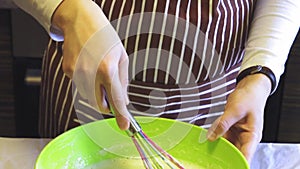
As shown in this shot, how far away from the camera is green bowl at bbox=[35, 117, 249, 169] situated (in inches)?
27.2

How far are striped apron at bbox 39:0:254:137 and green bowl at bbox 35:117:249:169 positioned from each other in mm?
98

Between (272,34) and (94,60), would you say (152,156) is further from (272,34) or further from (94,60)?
(272,34)

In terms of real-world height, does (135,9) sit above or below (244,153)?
above

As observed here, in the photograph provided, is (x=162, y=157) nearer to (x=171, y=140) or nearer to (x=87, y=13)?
(x=171, y=140)

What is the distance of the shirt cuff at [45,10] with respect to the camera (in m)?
0.72

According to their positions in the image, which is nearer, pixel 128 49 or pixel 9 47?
pixel 128 49

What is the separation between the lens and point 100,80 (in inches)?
24.5

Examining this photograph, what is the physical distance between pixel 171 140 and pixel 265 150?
0.50 feet

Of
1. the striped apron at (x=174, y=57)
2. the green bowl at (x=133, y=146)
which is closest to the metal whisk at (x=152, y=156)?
the green bowl at (x=133, y=146)

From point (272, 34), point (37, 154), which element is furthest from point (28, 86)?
point (272, 34)

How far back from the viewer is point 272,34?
82cm

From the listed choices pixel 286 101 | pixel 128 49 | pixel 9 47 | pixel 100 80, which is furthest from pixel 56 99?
pixel 286 101

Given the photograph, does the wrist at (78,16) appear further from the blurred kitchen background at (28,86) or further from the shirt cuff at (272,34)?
the blurred kitchen background at (28,86)

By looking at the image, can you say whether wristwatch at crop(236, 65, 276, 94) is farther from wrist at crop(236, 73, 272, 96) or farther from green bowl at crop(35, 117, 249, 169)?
green bowl at crop(35, 117, 249, 169)
